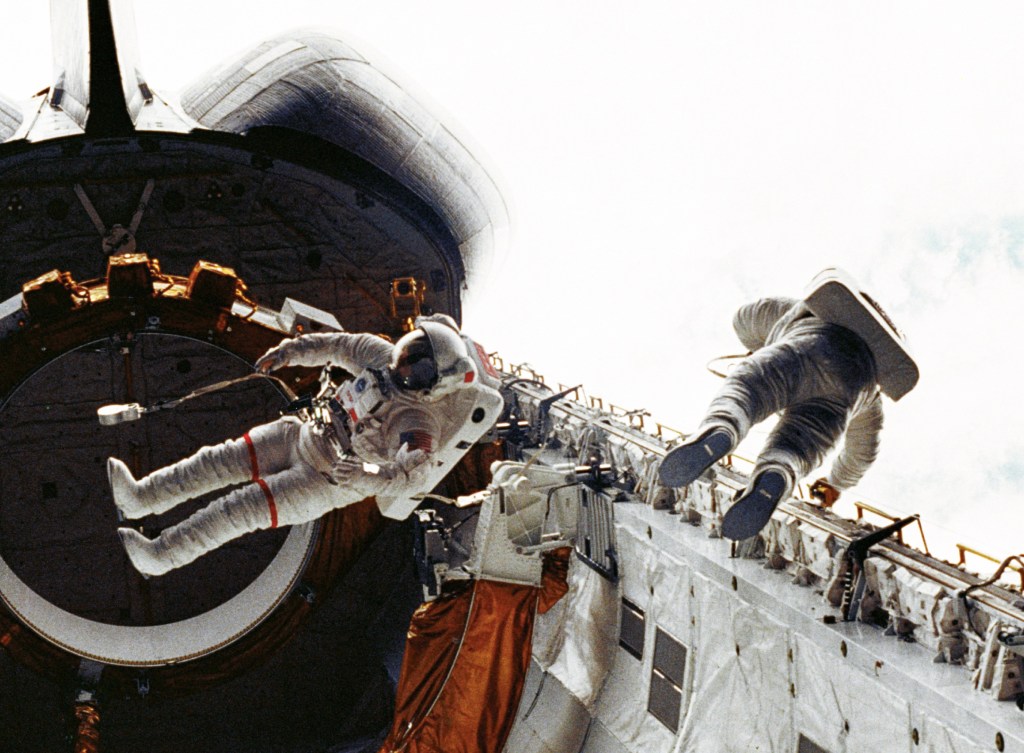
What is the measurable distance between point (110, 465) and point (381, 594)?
246cm

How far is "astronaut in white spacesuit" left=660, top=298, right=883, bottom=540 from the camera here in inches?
128

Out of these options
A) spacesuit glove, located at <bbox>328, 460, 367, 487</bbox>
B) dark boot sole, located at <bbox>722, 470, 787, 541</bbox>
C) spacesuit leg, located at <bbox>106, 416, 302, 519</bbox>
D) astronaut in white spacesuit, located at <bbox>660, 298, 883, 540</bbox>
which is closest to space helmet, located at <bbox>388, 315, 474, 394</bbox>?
spacesuit glove, located at <bbox>328, 460, 367, 487</bbox>

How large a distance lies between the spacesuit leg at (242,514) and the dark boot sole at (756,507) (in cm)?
218

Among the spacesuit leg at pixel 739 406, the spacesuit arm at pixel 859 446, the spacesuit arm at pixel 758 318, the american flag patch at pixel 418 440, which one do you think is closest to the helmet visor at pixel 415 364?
the american flag patch at pixel 418 440

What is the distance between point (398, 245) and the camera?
23.3 feet

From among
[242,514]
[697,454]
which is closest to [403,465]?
[242,514]

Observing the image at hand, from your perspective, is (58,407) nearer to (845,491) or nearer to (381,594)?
(381,594)

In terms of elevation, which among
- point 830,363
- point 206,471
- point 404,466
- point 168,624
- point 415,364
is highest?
point 830,363

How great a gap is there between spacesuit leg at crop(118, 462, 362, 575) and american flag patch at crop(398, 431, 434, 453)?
0.45 m

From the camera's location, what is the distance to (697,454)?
3258mm

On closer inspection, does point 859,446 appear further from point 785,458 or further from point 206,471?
point 206,471

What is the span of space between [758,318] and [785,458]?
0.88 metres

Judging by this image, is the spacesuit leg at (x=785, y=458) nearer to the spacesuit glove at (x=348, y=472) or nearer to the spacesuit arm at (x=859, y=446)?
the spacesuit arm at (x=859, y=446)

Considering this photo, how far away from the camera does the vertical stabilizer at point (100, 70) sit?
6.25 metres
